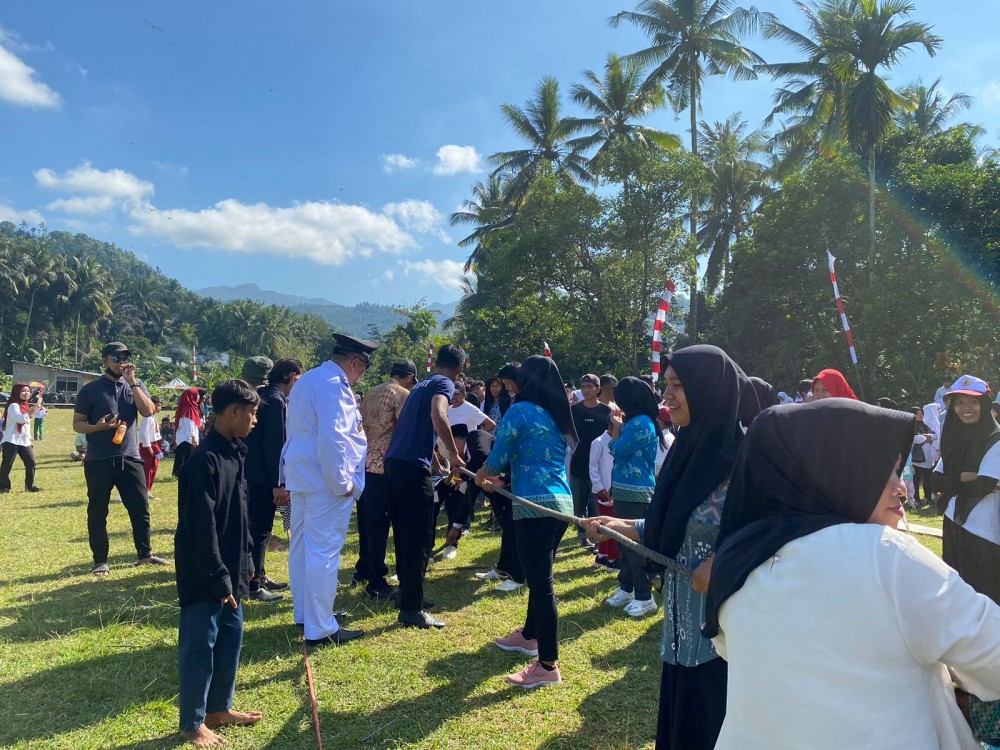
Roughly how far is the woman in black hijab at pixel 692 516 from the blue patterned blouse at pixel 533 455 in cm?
170

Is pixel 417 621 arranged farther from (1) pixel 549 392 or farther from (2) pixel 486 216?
(2) pixel 486 216

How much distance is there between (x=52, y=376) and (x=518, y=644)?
53.6m

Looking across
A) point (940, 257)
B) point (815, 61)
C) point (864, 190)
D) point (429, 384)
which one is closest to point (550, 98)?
point (815, 61)

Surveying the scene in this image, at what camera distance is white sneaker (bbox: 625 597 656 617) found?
17.1 feet

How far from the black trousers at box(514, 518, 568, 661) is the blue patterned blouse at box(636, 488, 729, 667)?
1569 mm

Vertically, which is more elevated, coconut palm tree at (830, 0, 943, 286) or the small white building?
coconut palm tree at (830, 0, 943, 286)

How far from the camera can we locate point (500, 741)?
335 cm

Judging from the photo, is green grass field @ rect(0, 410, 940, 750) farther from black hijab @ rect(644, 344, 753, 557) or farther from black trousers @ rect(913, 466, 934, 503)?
black trousers @ rect(913, 466, 934, 503)

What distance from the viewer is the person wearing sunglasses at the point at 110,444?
6113 mm

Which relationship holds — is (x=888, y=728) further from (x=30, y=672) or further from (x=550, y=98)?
(x=550, y=98)

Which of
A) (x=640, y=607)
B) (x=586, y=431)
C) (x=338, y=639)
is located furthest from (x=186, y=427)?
(x=640, y=607)

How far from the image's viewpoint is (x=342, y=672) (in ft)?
13.5

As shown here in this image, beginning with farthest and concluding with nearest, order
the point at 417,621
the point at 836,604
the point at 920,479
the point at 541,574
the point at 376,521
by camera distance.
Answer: the point at 920,479 → the point at 376,521 → the point at 417,621 → the point at 541,574 → the point at 836,604

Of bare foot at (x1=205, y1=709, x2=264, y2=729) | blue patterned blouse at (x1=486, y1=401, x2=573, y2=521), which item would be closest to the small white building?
bare foot at (x1=205, y1=709, x2=264, y2=729)
